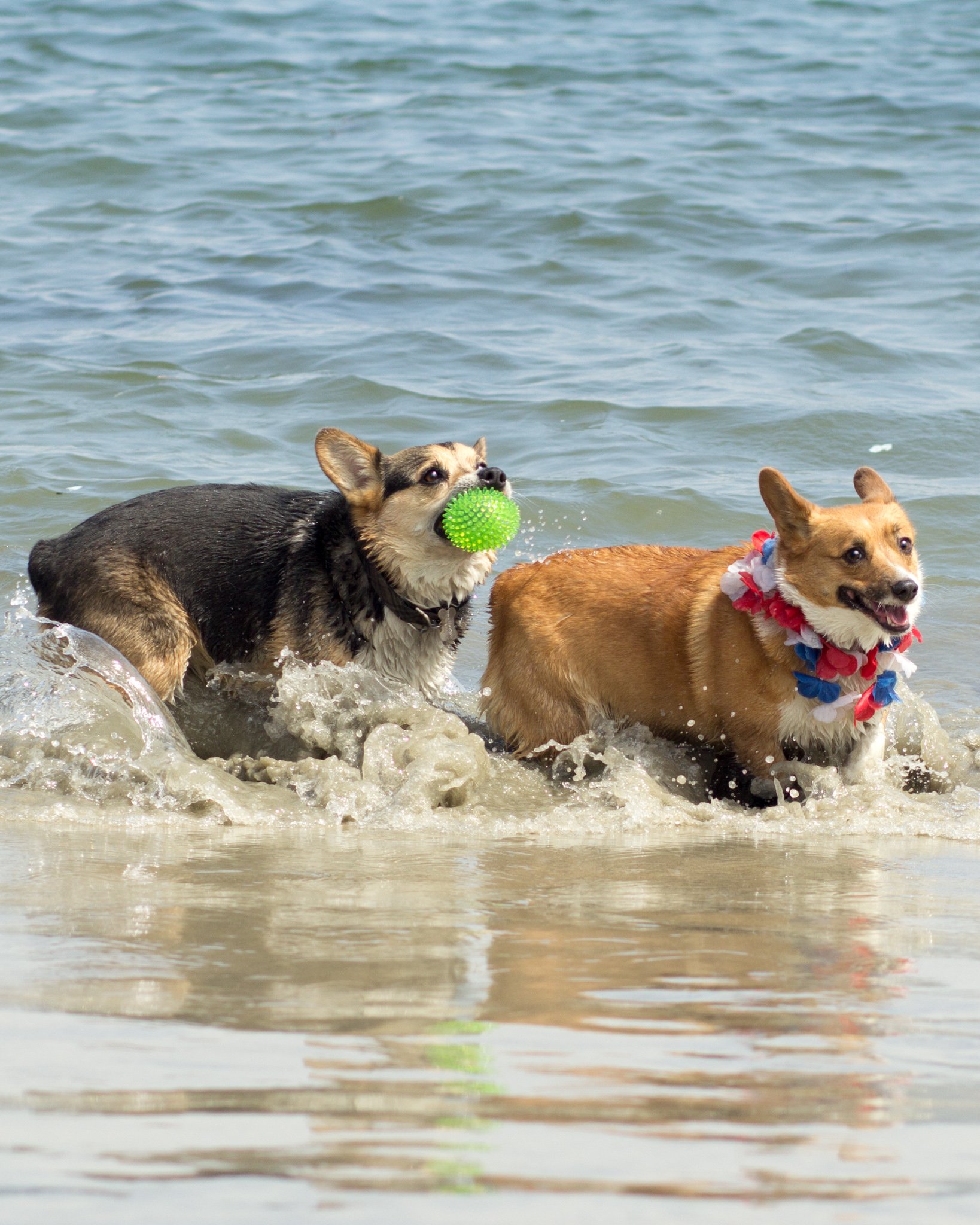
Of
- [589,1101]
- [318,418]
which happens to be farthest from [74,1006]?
[318,418]

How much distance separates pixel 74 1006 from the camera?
2525mm

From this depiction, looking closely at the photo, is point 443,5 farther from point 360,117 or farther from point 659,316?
point 659,316

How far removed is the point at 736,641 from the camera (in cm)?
501

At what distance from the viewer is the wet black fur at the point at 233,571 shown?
5.40 meters

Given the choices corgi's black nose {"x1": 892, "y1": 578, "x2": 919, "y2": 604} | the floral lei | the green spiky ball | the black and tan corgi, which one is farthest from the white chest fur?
corgi's black nose {"x1": 892, "y1": 578, "x2": 919, "y2": 604}

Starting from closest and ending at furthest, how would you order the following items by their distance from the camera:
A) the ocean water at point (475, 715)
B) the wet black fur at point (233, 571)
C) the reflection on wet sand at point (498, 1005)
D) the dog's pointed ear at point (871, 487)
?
the reflection on wet sand at point (498, 1005) < the ocean water at point (475, 715) < the dog's pointed ear at point (871, 487) < the wet black fur at point (233, 571)

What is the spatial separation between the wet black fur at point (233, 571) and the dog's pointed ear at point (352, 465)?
15cm

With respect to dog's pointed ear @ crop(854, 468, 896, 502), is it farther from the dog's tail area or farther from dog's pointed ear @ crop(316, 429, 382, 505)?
the dog's tail area

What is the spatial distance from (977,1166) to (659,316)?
10.2 meters

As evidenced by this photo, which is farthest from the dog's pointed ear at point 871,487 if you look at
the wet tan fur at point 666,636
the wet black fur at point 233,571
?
the wet black fur at point 233,571

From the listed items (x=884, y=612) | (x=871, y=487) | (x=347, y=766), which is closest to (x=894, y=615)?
(x=884, y=612)

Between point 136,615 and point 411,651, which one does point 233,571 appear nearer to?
point 136,615

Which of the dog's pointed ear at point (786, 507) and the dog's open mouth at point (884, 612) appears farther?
the dog's pointed ear at point (786, 507)

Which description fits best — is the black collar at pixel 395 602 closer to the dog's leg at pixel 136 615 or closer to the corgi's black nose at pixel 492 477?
the corgi's black nose at pixel 492 477
